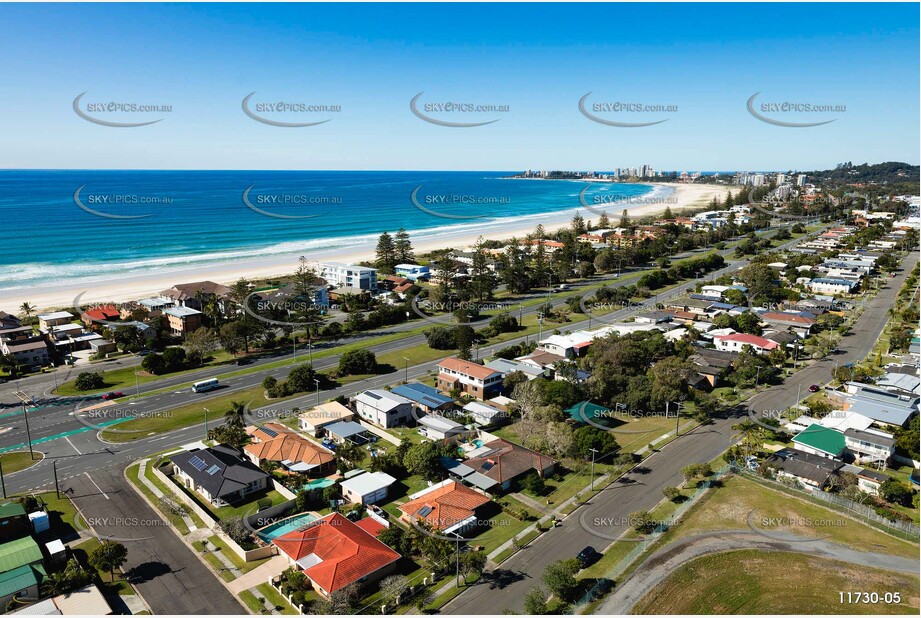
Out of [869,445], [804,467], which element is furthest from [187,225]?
[869,445]

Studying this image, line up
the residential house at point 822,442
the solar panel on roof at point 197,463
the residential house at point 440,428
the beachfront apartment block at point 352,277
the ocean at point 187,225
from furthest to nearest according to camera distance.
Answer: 1. the ocean at point 187,225
2. the beachfront apartment block at point 352,277
3. the residential house at point 440,428
4. the residential house at point 822,442
5. the solar panel on roof at point 197,463

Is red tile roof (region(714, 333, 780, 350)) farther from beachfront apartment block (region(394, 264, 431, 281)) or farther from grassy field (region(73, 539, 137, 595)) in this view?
grassy field (region(73, 539, 137, 595))

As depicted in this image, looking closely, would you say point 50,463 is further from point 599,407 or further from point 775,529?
point 775,529

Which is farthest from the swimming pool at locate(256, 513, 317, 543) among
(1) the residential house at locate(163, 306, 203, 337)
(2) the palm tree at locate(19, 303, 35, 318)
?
(2) the palm tree at locate(19, 303, 35, 318)

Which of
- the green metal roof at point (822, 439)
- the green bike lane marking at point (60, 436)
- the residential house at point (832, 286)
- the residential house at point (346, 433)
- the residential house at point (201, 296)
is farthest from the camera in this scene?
the residential house at point (832, 286)

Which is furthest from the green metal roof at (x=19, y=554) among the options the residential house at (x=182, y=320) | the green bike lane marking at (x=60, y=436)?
the residential house at (x=182, y=320)

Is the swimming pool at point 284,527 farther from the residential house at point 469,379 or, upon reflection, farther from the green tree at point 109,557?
the residential house at point 469,379

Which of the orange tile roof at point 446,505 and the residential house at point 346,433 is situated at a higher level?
the residential house at point 346,433
